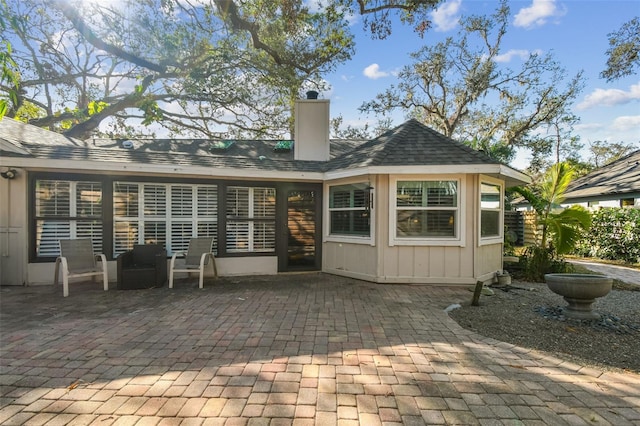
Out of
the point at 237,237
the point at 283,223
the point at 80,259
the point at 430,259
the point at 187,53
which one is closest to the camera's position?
the point at 80,259

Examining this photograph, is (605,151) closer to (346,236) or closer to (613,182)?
(613,182)

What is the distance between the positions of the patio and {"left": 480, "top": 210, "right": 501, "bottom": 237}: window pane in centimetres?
273

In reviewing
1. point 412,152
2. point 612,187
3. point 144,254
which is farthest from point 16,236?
point 612,187

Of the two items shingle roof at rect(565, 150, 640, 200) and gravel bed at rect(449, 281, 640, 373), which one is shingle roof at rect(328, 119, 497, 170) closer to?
gravel bed at rect(449, 281, 640, 373)

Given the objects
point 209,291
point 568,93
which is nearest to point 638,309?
point 209,291

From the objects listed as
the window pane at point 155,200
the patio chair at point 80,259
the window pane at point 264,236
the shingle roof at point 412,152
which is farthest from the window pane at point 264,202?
the patio chair at point 80,259

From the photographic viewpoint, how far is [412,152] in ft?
21.2

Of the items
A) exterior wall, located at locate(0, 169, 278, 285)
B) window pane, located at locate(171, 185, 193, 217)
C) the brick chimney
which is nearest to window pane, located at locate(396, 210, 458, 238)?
the brick chimney

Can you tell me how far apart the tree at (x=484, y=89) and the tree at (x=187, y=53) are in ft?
29.5

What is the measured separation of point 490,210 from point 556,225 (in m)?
1.62

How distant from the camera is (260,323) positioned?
13.0 ft

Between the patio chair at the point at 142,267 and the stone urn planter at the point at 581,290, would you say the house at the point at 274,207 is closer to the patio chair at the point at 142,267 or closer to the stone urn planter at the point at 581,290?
the patio chair at the point at 142,267

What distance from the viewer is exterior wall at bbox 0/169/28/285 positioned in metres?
5.84

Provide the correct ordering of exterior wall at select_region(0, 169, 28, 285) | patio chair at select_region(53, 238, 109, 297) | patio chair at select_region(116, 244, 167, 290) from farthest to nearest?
exterior wall at select_region(0, 169, 28, 285) < patio chair at select_region(116, 244, 167, 290) < patio chair at select_region(53, 238, 109, 297)
